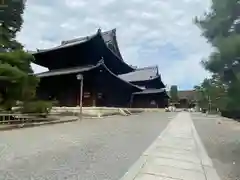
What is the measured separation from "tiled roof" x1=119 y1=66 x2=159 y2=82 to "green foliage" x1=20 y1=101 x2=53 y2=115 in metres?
37.7

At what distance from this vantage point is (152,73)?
57281 millimetres

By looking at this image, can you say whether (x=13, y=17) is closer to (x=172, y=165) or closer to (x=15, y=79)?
(x=15, y=79)

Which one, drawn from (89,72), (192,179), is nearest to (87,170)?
(192,179)

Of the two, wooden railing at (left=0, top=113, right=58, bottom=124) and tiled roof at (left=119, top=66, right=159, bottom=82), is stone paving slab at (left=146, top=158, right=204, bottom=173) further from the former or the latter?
tiled roof at (left=119, top=66, right=159, bottom=82)

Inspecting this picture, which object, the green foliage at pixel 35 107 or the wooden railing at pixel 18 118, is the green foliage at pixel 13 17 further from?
the wooden railing at pixel 18 118

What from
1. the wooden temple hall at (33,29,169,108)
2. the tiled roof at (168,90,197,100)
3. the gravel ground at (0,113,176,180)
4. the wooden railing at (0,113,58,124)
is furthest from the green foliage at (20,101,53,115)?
the tiled roof at (168,90,197,100)

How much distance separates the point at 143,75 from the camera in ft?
187

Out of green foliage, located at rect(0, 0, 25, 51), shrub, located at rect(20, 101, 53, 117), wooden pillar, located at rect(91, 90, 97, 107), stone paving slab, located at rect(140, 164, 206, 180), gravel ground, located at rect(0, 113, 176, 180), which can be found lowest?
stone paving slab, located at rect(140, 164, 206, 180)

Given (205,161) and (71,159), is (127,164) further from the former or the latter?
(205,161)

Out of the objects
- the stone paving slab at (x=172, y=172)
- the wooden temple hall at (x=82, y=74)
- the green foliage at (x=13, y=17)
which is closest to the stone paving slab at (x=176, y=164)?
the stone paving slab at (x=172, y=172)

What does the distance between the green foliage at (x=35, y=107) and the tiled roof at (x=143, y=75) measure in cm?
3775

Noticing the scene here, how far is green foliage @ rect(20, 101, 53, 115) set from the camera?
1579cm

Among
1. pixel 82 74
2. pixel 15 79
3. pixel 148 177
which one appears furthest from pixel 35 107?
pixel 148 177

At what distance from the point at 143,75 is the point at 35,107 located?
42.1 m
